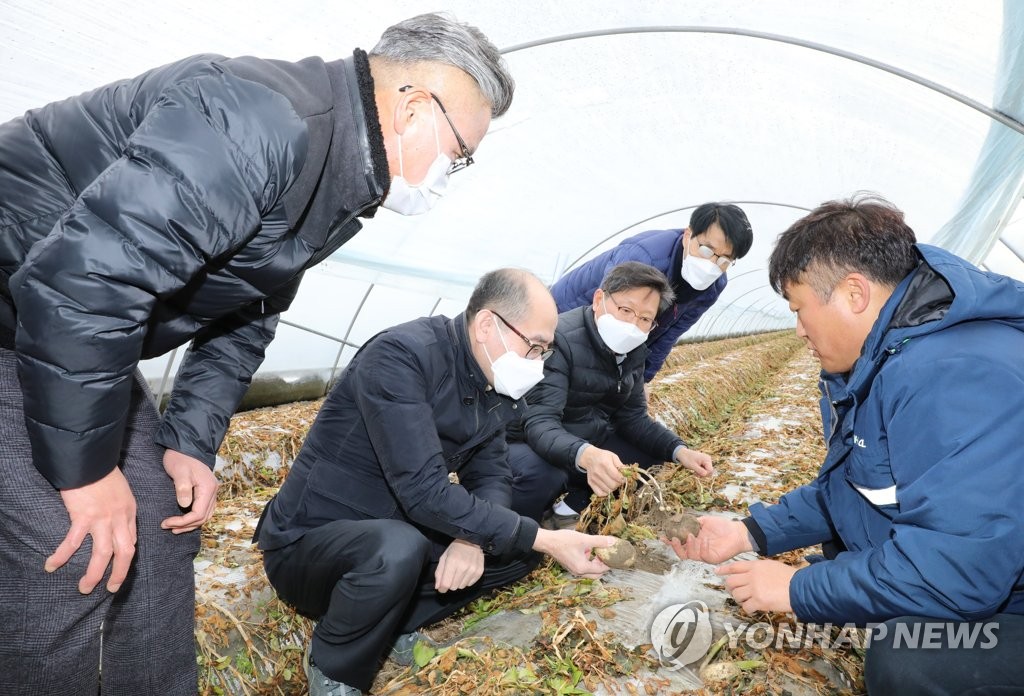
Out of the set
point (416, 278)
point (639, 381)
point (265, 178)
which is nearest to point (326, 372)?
point (416, 278)

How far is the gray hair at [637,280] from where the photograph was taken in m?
4.28

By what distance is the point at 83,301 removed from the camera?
1291 mm

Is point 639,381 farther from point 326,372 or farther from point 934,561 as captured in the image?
point 326,372

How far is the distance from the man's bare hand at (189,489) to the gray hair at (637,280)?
3023 mm

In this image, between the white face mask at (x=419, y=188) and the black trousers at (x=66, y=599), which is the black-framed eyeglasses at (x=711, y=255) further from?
the black trousers at (x=66, y=599)

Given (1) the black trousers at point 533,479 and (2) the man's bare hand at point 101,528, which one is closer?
(2) the man's bare hand at point 101,528

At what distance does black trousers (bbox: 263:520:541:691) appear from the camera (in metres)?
2.58

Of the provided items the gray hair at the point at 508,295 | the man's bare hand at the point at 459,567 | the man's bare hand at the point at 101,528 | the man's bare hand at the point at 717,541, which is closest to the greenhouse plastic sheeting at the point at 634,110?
the gray hair at the point at 508,295

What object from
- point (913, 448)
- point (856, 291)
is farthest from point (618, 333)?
point (913, 448)

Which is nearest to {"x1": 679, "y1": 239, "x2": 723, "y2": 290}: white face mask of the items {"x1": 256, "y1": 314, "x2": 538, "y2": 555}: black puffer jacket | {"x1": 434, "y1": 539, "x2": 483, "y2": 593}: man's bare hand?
{"x1": 256, "y1": 314, "x2": 538, "y2": 555}: black puffer jacket

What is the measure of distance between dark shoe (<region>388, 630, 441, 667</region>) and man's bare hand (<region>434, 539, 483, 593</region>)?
53cm

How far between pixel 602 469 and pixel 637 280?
1.37 m

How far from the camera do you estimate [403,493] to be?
2736mm

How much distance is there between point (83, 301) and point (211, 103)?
52cm
